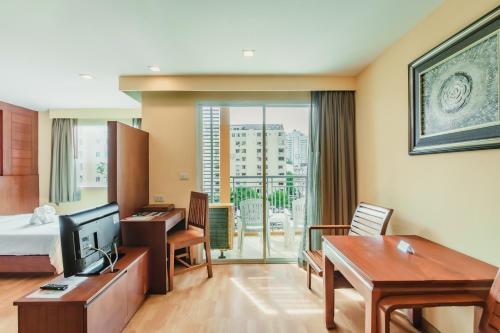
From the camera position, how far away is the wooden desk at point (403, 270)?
126 centimetres

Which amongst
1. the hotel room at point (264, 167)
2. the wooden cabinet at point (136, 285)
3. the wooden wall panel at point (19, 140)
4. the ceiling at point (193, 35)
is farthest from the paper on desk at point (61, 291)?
the wooden wall panel at point (19, 140)

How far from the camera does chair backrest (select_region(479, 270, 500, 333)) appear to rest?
1156 mm

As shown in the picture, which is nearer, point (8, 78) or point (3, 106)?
point (8, 78)

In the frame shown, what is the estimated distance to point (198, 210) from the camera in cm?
314

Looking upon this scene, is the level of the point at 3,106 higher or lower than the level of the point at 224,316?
higher

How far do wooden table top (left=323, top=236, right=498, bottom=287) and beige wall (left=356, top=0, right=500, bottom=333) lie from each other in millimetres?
140

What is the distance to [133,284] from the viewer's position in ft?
7.30

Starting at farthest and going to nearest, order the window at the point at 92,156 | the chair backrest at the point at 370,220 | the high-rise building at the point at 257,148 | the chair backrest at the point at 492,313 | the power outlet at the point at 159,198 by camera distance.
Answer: the window at the point at 92,156, the high-rise building at the point at 257,148, the power outlet at the point at 159,198, the chair backrest at the point at 370,220, the chair backrest at the point at 492,313

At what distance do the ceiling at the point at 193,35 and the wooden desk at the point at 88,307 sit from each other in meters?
1.95

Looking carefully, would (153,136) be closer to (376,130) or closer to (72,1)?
(72,1)

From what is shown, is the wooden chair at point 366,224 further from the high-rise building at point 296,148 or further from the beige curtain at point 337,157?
the high-rise building at point 296,148

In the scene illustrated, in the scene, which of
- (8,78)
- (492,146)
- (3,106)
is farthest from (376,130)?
(3,106)

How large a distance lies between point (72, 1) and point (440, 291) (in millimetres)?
2846

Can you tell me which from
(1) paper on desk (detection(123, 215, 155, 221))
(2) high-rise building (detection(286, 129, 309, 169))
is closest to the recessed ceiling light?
(2) high-rise building (detection(286, 129, 309, 169))
